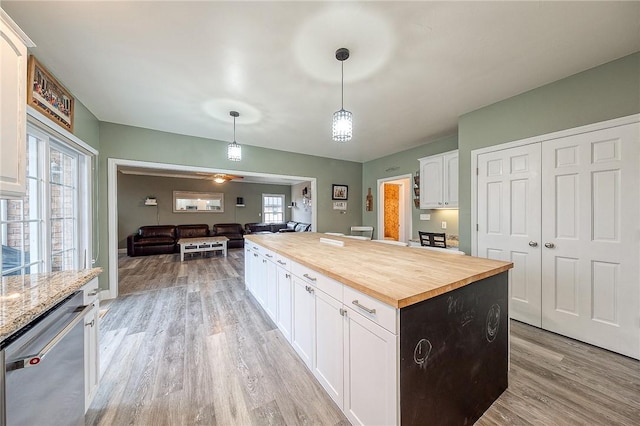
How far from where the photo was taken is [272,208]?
9.75 meters

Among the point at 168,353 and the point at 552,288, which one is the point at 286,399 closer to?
the point at 168,353

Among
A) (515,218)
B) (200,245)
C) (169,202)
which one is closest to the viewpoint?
(515,218)

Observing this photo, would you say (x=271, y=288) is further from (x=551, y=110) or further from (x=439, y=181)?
(x=551, y=110)

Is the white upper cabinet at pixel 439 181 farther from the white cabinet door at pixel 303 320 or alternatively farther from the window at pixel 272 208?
the window at pixel 272 208

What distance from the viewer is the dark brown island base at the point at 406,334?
1.03 meters

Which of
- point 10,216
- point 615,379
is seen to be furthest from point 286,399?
point 10,216

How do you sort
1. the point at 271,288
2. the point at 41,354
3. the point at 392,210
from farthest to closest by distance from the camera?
the point at 392,210
the point at 271,288
the point at 41,354

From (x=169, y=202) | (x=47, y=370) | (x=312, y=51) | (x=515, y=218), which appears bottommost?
(x=47, y=370)

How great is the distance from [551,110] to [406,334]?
2.86 m

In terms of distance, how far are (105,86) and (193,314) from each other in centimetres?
268

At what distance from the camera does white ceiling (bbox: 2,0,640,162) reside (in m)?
1.51

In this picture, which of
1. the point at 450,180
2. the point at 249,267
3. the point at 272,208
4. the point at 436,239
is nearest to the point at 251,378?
the point at 249,267

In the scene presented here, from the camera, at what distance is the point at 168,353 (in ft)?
6.67

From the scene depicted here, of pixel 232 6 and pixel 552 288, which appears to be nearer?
pixel 232 6
